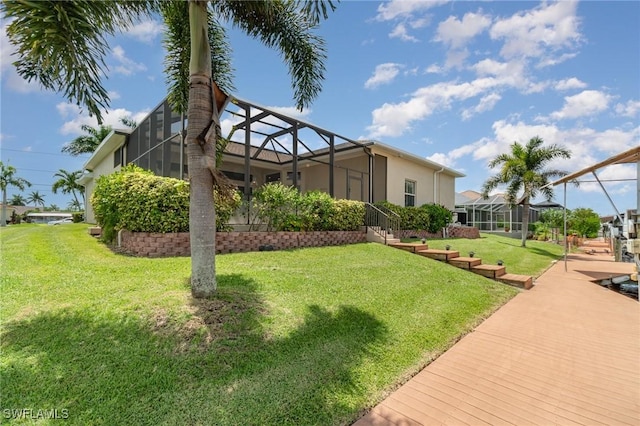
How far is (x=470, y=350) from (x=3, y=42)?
7072mm

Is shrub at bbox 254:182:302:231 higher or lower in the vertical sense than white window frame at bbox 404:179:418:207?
lower

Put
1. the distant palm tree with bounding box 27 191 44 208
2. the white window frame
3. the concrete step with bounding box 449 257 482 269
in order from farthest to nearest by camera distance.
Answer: the distant palm tree with bounding box 27 191 44 208 < the white window frame < the concrete step with bounding box 449 257 482 269

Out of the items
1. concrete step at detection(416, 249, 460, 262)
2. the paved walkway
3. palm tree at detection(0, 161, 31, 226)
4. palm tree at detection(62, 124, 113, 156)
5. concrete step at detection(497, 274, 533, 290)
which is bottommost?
the paved walkway

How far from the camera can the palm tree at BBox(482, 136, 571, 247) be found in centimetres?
1562

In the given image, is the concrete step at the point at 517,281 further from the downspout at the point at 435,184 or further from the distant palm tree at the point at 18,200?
the distant palm tree at the point at 18,200

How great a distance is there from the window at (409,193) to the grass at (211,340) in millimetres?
11107

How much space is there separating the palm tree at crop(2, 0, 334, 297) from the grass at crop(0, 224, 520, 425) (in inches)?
34.7

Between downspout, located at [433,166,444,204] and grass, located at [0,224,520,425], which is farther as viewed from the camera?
downspout, located at [433,166,444,204]

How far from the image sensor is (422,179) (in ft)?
58.2

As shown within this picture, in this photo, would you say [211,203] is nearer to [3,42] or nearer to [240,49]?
[3,42]

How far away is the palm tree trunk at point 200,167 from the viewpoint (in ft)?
12.6

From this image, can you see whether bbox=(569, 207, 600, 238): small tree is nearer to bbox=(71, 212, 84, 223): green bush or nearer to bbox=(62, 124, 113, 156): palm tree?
bbox=(62, 124, 113, 156): palm tree

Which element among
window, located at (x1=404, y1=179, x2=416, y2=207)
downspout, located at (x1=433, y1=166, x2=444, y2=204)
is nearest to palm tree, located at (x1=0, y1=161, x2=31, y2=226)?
window, located at (x1=404, y1=179, x2=416, y2=207)

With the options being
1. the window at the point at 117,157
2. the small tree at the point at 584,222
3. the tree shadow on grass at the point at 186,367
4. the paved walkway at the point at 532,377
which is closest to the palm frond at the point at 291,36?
the tree shadow on grass at the point at 186,367
